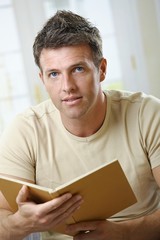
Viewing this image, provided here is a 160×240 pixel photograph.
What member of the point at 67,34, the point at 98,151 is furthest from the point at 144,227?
the point at 67,34

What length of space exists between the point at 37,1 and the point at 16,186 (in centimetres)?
218

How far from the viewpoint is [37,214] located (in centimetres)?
115

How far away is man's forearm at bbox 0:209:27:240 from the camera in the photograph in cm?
131

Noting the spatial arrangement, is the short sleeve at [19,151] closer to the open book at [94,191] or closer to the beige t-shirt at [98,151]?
the beige t-shirt at [98,151]

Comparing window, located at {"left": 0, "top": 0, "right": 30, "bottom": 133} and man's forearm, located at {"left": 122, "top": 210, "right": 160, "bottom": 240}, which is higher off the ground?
window, located at {"left": 0, "top": 0, "right": 30, "bottom": 133}

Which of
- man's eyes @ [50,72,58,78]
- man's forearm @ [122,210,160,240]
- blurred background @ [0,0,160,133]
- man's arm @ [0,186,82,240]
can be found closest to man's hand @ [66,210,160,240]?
man's forearm @ [122,210,160,240]

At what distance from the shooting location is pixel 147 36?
3.04 meters

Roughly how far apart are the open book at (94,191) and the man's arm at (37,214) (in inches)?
0.8

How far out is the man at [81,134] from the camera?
1.38 metres

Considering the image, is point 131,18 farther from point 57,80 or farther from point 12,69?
point 57,80

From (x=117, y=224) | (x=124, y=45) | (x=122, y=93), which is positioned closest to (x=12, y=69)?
(x=124, y=45)

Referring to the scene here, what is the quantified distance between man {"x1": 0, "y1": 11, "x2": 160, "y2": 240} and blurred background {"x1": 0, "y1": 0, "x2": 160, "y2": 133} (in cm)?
155

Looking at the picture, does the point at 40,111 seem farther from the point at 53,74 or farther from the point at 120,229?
the point at 120,229

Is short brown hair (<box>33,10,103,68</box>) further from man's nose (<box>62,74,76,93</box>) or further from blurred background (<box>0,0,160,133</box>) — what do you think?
blurred background (<box>0,0,160,133</box>)
